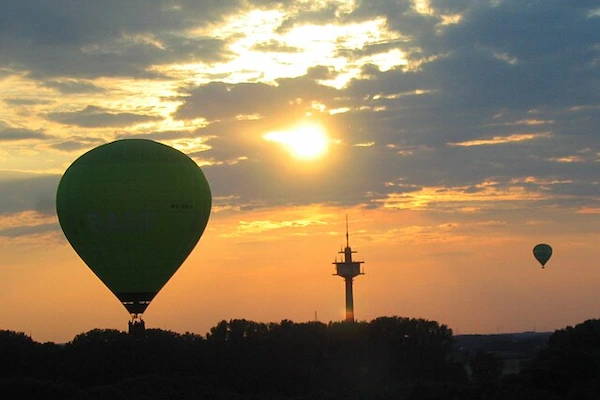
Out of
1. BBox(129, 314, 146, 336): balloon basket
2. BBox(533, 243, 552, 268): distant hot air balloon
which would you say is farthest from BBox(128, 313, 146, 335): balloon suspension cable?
BBox(533, 243, 552, 268): distant hot air balloon

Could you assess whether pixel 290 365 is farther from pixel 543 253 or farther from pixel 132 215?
pixel 132 215

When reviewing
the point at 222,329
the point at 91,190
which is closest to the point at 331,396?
the point at 91,190

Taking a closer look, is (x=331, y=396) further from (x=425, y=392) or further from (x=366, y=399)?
(x=425, y=392)

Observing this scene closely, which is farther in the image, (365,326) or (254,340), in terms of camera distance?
(365,326)

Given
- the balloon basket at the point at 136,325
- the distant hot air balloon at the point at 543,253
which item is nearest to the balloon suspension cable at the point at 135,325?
the balloon basket at the point at 136,325

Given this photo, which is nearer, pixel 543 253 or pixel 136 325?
pixel 136 325

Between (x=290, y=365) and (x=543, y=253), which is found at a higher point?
(x=543, y=253)

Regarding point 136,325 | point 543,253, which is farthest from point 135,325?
point 543,253
